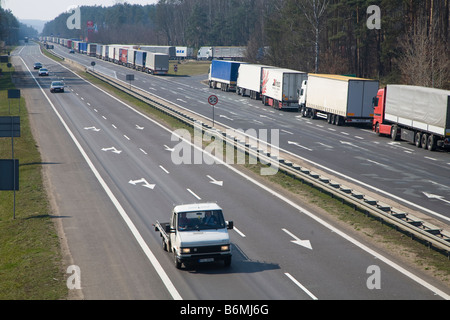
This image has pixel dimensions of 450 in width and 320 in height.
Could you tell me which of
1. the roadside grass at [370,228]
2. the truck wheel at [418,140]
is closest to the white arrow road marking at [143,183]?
the roadside grass at [370,228]

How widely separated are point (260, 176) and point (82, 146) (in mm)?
14041

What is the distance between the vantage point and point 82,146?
130 ft

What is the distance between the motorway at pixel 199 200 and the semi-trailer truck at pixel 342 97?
1.45m

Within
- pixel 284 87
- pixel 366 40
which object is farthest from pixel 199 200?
pixel 366 40

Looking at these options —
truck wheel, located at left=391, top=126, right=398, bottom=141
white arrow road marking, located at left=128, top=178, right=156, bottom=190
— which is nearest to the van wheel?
truck wheel, located at left=391, top=126, right=398, bottom=141

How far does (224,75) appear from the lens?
84000 millimetres

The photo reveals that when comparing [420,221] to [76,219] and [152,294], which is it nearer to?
[152,294]

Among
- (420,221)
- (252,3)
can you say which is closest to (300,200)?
(420,221)

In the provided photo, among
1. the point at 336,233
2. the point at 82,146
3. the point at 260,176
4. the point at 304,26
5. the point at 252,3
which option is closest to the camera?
the point at 336,233

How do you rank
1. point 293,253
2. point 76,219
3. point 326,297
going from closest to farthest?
point 326,297
point 293,253
point 76,219

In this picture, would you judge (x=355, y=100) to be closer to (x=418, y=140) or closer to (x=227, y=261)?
(x=418, y=140)

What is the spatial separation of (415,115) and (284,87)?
21.9 m

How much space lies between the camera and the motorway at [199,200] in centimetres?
1596

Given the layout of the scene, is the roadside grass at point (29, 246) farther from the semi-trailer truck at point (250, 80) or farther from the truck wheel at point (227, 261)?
the semi-trailer truck at point (250, 80)
